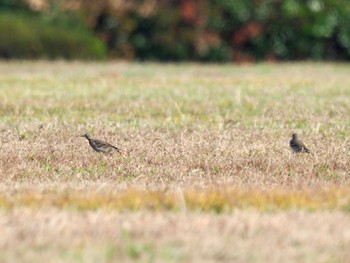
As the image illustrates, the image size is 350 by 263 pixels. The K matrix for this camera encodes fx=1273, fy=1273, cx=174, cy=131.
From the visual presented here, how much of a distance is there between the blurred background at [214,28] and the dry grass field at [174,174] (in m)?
14.6

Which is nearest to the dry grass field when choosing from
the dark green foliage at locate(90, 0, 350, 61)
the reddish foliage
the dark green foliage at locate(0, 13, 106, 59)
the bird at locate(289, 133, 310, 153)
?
the bird at locate(289, 133, 310, 153)

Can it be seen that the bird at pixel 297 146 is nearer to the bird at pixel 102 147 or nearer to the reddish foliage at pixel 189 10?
the bird at pixel 102 147

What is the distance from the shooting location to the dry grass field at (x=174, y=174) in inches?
257

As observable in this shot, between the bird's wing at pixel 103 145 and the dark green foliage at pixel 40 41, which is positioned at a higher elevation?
the bird's wing at pixel 103 145

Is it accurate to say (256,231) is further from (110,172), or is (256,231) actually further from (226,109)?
(226,109)

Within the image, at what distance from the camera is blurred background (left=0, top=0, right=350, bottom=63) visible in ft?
116

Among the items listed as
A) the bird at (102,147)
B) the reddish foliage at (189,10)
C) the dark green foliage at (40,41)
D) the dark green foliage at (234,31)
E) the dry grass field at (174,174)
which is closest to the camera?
the dry grass field at (174,174)

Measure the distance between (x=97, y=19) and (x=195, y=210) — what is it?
93.0 ft

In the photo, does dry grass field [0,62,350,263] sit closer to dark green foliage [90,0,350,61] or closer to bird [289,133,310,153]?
bird [289,133,310,153]

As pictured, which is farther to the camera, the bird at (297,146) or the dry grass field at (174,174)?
the bird at (297,146)

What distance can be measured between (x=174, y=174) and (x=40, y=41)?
21701mm

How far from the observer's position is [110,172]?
10172mm

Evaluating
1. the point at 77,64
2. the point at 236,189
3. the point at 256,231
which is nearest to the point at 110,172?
the point at 236,189

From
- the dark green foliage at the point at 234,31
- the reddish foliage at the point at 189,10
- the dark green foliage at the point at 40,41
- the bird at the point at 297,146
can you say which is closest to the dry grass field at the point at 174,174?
the bird at the point at 297,146
